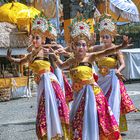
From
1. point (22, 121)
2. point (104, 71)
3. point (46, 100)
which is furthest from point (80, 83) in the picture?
point (22, 121)

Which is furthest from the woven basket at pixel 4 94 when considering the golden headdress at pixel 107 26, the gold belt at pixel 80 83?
the gold belt at pixel 80 83

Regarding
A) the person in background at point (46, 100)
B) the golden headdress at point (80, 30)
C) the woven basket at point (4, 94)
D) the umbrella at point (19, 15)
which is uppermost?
the umbrella at point (19, 15)

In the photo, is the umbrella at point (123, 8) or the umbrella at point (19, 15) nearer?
the umbrella at point (19, 15)

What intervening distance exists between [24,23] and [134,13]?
5147 mm

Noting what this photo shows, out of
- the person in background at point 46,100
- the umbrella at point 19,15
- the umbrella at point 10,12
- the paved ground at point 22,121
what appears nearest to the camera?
the person in background at point 46,100

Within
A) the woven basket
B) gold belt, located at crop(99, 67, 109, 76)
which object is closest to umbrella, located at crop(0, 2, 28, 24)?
the woven basket

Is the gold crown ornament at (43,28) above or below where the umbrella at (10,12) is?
below

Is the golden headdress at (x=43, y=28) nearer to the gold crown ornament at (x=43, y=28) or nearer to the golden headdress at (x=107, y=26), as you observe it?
the gold crown ornament at (x=43, y=28)

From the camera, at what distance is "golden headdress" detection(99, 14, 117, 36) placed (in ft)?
23.0

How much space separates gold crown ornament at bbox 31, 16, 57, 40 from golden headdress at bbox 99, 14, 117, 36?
2.53ft

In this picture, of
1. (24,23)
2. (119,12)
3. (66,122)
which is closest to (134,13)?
(119,12)

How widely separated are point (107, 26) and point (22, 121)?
2947mm

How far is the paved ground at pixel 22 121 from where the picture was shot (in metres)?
7.23

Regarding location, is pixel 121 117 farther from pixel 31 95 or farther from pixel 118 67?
pixel 31 95
